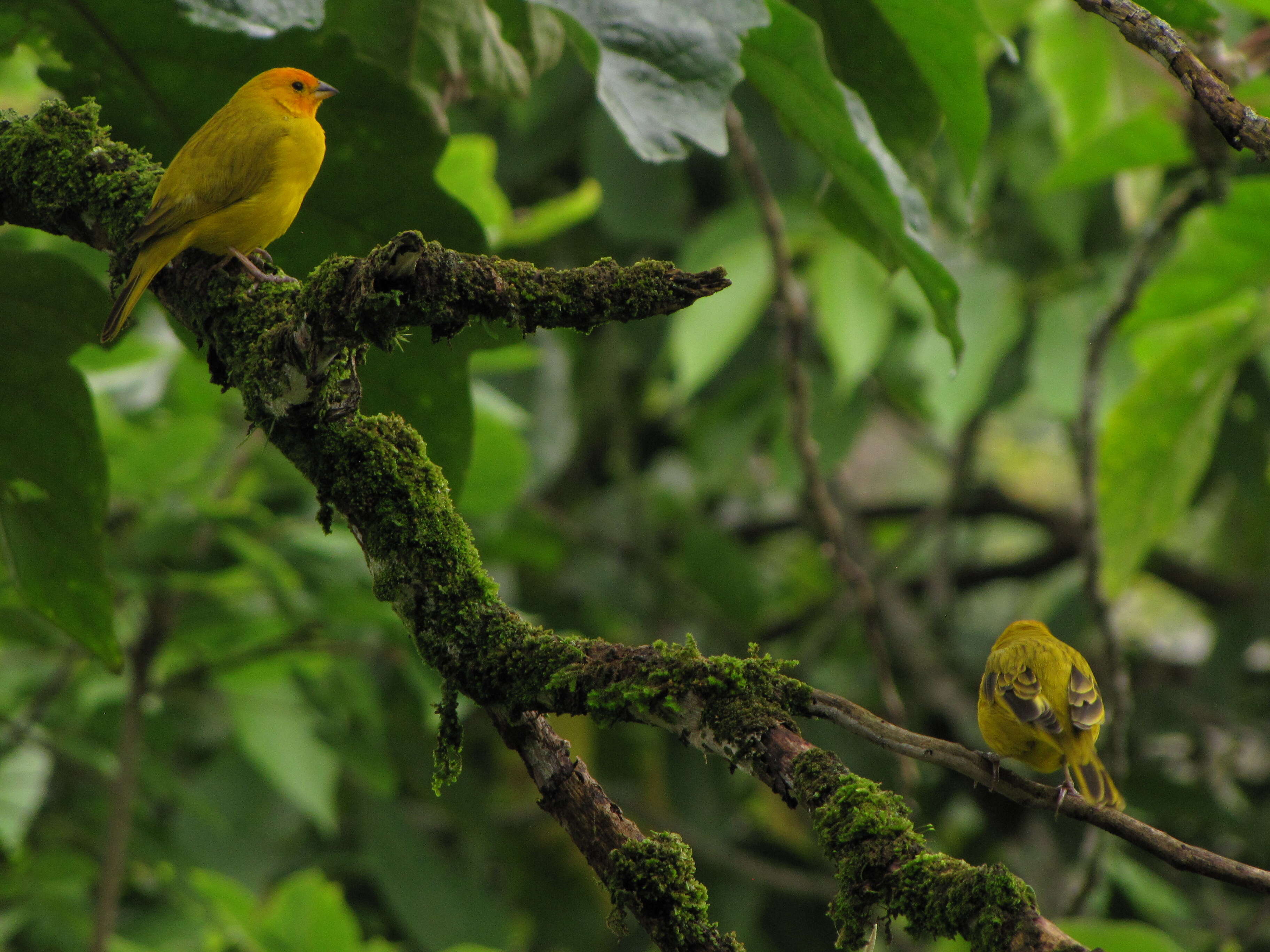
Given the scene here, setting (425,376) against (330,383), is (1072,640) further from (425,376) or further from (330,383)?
(330,383)

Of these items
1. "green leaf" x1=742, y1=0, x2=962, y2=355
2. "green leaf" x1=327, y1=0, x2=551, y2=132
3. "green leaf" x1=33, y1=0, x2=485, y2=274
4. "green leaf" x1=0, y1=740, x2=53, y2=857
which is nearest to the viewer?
"green leaf" x1=742, y1=0, x2=962, y2=355

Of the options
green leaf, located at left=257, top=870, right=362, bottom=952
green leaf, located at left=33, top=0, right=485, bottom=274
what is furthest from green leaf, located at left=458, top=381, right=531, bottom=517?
green leaf, located at left=33, top=0, right=485, bottom=274

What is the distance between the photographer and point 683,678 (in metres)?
0.73

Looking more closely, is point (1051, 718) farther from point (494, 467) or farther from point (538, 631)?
point (494, 467)

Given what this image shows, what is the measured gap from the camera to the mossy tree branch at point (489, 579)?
0.68 meters

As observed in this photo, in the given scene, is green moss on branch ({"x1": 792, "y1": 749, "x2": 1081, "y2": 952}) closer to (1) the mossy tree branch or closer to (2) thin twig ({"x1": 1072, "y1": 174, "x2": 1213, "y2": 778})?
(1) the mossy tree branch

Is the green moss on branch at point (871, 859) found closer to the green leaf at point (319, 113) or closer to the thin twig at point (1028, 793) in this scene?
the thin twig at point (1028, 793)

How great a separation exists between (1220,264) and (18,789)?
2.38 meters

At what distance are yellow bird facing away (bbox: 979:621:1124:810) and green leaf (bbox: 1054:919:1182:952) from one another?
473mm

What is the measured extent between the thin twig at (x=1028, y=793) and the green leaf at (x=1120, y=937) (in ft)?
2.77

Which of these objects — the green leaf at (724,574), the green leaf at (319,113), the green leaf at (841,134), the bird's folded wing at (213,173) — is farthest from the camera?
the green leaf at (724,574)

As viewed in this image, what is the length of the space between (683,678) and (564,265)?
135 inches

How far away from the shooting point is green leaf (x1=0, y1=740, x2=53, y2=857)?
218 cm

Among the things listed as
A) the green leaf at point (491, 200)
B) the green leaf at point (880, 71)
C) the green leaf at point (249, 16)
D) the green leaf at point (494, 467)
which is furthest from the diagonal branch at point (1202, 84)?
the green leaf at point (494, 467)
